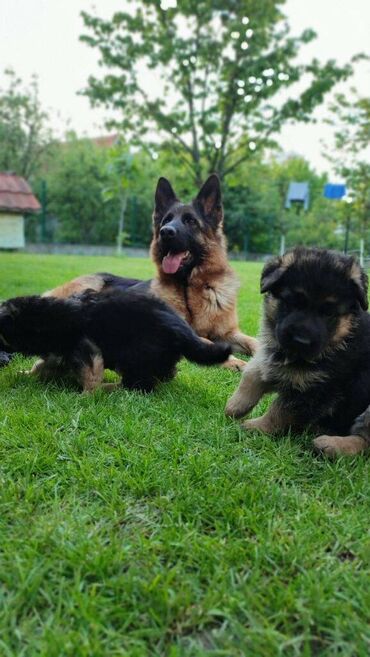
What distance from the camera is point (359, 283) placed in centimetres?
305

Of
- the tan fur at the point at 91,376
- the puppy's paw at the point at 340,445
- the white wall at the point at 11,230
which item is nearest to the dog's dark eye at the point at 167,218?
the tan fur at the point at 91,376

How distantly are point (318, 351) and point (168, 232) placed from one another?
3140mm

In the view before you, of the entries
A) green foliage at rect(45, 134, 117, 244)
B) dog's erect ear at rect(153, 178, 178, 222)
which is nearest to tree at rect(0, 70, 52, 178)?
green foliage at rect(45, 134, 117, 244)

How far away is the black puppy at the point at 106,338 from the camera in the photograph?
12.9 feet

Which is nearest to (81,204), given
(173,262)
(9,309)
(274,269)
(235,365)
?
(173,262)

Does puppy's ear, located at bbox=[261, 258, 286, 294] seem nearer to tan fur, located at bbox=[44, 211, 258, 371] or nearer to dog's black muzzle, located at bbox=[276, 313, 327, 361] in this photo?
dog's black muzzle, located at bbox=[276, 313, 327, 361]

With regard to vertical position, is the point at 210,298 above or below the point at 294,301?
below

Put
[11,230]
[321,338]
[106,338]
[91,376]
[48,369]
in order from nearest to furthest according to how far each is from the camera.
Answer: [321,338], [91,376], [106,338], [48,369], [11,230]

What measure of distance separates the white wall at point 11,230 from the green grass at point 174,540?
96.5 ft

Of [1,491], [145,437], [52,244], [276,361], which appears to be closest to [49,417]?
[145,437]

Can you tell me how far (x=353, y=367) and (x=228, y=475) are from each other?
121 cm

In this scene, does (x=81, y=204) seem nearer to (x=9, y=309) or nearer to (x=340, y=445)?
(x=9, y=309)

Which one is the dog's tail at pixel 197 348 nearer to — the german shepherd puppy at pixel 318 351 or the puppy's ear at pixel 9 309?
the german shepherd puppy at pixel 318 351

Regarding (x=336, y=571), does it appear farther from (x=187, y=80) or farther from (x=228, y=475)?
(x=187, y=80)
